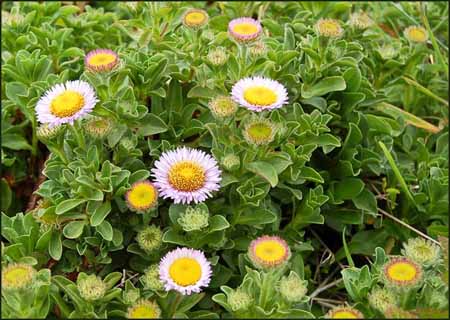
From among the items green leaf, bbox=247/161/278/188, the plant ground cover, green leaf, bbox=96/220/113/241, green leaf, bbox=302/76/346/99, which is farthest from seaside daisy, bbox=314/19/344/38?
green leaf, bbox=96/220/113/241

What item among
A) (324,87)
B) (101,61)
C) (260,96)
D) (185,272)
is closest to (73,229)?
(185,272)

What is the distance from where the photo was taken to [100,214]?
2334 mm

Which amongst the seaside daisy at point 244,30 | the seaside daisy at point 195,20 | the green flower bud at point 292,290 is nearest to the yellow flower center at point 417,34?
the seaside daisy at point 244,30

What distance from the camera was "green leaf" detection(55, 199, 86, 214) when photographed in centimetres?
230

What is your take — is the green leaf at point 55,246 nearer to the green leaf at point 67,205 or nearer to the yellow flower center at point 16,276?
the green leaf at point 67,205

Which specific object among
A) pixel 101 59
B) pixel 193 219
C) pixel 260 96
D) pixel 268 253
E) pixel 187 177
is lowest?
pixel 268 253

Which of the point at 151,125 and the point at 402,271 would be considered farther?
the point at 151,125

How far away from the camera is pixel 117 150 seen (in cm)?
250

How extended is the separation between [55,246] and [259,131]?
0.75m

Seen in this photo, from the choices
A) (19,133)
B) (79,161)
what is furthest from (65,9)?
(79,161)

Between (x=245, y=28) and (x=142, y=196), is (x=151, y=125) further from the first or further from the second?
(x=245, y=28)

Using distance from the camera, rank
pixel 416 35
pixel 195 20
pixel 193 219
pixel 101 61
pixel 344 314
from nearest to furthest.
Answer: pixel 344 314 → pixel 193 219 → pixel 101 61 → pixel 195 20 → pixel 416 35

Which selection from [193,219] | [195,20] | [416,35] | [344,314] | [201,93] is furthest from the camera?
[416,35]

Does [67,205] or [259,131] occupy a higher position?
[259,131]
